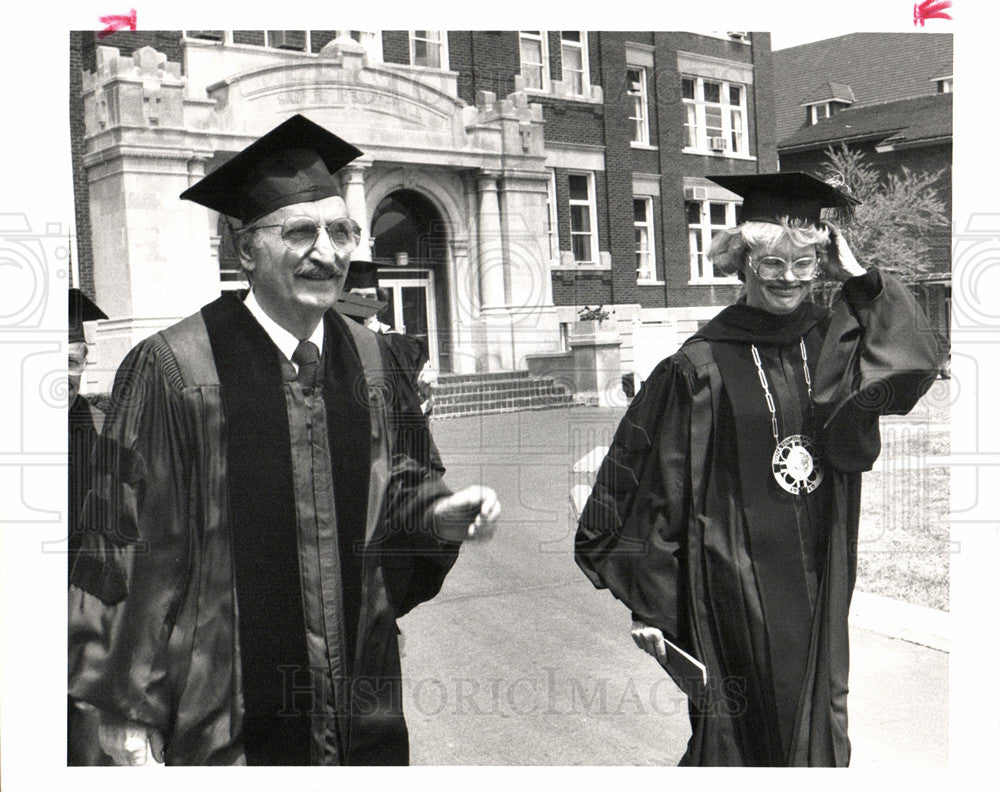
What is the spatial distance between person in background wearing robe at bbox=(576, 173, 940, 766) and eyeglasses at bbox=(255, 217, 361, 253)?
3.24 feet

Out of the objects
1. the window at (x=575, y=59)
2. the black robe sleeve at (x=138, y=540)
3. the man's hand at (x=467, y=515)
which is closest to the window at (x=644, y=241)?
the window at (x=575, y=59)

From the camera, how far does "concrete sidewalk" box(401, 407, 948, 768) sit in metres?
3.17

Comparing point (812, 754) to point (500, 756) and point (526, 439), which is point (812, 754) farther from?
point (526, 439)

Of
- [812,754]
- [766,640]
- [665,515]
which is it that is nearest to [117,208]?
[665,515]

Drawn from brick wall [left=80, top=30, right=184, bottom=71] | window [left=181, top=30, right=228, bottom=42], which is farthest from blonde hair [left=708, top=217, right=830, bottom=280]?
brick wall [left=80, top=30, right=184, bottom=71]

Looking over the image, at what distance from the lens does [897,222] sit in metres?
3.08

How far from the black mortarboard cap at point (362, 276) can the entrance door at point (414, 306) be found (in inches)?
1.7

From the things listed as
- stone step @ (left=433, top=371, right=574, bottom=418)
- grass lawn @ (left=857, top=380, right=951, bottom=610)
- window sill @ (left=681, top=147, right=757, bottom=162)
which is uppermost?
window sill @ (left=681, top=147, right=757, bottom=162)

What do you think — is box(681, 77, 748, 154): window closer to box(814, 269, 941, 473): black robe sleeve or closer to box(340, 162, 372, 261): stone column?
box(814, 269, 941, 473): black robe sleeve

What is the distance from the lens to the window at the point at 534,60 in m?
3.23

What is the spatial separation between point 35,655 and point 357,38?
215 cm

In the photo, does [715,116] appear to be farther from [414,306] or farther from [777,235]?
[414,306]

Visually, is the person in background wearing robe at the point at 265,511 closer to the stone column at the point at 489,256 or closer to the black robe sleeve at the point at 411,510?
the black robe sleeve at the point at 411,510

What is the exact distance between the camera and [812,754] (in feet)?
9.71
